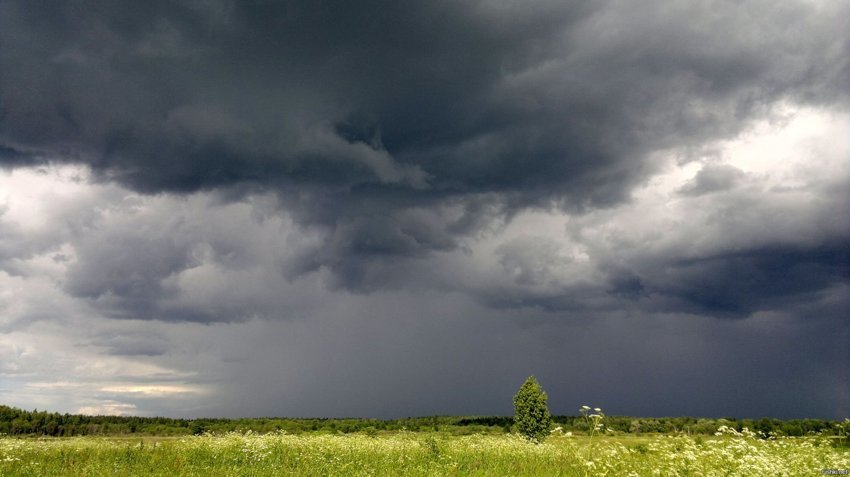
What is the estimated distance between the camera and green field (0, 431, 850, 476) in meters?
12.0

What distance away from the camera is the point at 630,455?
13.3 m

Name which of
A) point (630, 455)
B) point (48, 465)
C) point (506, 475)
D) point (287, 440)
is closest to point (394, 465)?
point (506, 475)

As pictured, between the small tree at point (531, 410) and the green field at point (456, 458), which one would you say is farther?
the small tree at point (531, 410)

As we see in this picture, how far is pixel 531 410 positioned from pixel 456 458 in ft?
130

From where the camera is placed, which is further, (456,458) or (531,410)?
(531,410)

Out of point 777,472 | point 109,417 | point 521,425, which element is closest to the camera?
point 777,472

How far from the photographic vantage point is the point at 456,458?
16641mm

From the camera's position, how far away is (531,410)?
175 ft

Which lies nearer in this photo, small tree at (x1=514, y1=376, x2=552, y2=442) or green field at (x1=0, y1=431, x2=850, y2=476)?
green field at (x1=0, y1=431, x2=850, y2=476)

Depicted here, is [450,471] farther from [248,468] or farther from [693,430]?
[693,430]

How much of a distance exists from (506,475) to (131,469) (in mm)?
11281

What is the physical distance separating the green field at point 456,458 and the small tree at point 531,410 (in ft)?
108

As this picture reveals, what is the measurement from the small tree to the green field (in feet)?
108

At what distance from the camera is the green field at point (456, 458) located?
12.0 m
